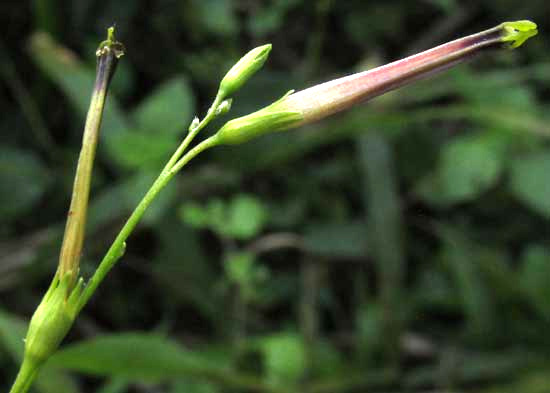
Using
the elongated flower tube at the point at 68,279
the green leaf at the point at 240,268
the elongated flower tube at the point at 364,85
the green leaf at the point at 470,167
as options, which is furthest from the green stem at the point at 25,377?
→ the green leaf at the point at 470,167

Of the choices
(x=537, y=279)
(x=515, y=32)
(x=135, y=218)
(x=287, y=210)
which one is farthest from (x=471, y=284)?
A: (x=135, y=218)

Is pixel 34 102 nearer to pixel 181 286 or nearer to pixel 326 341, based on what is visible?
pixel 181 286

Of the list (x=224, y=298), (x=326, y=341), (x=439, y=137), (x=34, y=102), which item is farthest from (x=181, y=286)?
(x=439, y=137)

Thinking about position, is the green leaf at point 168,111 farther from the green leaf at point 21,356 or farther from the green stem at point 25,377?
the green stem at point 25,377

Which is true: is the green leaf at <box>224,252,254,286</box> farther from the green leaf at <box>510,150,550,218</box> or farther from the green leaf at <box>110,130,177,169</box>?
the green leaf at <box>510,150,550,218</box>

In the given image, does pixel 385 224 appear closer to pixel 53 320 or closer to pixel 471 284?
pixel 471 284

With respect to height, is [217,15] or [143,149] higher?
[217,15]

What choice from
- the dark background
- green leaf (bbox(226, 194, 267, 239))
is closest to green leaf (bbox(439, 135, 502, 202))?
the dark background
